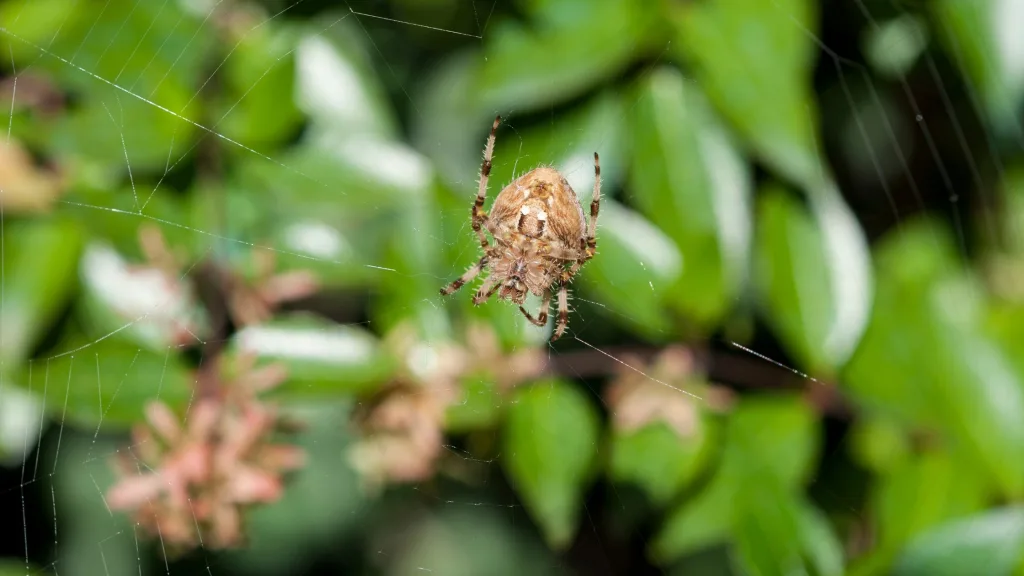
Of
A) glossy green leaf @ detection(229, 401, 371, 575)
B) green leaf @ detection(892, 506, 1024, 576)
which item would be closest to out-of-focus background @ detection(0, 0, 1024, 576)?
green leaf @ detection(892, 506, 1024, 576)

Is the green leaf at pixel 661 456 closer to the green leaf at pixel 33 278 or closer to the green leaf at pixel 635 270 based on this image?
the green leaf at pixel 635 270

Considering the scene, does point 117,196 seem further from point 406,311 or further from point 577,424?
point 577,424

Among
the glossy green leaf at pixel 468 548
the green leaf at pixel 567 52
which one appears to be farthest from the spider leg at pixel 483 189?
the glossy green leaf at pixel 468 548

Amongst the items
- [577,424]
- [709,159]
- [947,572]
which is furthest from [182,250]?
[947,572]

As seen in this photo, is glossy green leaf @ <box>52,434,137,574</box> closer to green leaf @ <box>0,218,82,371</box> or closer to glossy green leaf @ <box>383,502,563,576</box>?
green leaf @ <box>0,218,82,371</box>

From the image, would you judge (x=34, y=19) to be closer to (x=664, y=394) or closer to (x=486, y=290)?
(x=486, y=290)

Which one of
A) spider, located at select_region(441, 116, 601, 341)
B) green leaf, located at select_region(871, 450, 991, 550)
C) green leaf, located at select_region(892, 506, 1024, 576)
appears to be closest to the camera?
green leaf, located at select_region(892, 506, 1024, 576)
